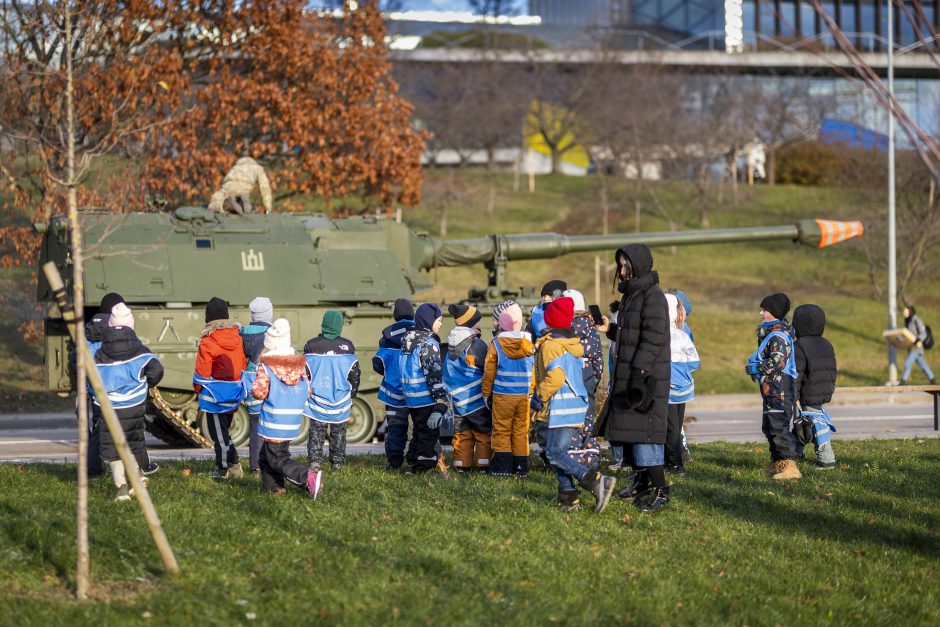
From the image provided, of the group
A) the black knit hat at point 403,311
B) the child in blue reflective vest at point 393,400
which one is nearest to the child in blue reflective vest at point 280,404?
the child in blue reflective vest at point 393,400

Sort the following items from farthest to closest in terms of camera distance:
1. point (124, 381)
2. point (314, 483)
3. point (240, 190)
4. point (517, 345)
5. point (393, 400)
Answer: point (240, 190)
point (393, 400)
point (517, 345)
point (124, 381)
point (314, 483)

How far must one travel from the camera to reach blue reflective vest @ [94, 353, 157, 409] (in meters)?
9.74

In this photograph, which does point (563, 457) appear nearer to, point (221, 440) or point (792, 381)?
point (792, 381)

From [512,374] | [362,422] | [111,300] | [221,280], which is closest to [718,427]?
[362,422]

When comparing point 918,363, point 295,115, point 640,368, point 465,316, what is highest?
point 295,115

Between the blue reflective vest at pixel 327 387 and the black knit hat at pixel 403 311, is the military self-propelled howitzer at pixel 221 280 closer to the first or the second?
the black knit hat at pixel 403 311

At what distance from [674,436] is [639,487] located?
1815 mm

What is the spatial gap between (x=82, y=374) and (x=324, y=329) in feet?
12.5

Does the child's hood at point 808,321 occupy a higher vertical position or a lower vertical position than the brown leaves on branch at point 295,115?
lower

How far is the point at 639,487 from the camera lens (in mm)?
9359

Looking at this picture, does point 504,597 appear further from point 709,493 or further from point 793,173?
point 793,173

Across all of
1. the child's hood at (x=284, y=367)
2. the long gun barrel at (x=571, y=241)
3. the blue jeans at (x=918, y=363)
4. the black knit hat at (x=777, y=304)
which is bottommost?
the blue jeans at (x=918, y=363)

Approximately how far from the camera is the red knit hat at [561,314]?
30.4 ft

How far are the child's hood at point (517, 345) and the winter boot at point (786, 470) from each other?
243 cm
